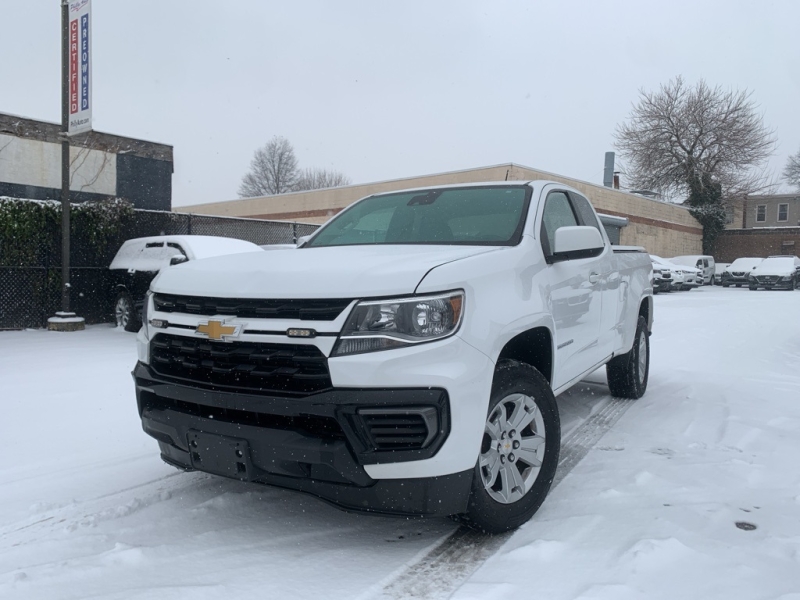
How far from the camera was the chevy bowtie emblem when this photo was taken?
271 cm

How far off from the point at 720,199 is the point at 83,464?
44.0m

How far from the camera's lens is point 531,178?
2647cm

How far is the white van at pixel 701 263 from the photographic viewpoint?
30.6m

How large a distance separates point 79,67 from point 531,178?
1923 centimetres

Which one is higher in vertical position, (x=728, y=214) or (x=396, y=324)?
(x=728, y=214)

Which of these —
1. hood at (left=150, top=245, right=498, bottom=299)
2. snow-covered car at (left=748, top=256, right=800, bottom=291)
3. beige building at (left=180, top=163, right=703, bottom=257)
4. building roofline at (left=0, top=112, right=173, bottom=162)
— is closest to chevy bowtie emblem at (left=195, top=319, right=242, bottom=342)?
hood at (left=150, top=245, right=498, bottom=299)

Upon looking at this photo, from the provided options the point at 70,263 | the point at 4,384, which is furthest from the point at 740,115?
the point at 4,384

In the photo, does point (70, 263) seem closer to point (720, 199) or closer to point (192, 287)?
point (192, 287)

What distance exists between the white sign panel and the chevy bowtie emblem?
29.6 ft

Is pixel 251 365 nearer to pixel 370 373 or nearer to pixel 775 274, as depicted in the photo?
pixel 370 373

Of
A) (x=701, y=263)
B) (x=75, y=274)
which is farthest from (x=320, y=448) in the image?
(x=701, y=263)

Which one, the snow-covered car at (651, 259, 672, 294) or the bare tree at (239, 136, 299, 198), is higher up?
the bare tree at (239, 136, 299, 198)

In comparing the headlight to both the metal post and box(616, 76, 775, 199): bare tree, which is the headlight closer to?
the metal post

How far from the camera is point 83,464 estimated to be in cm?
402
